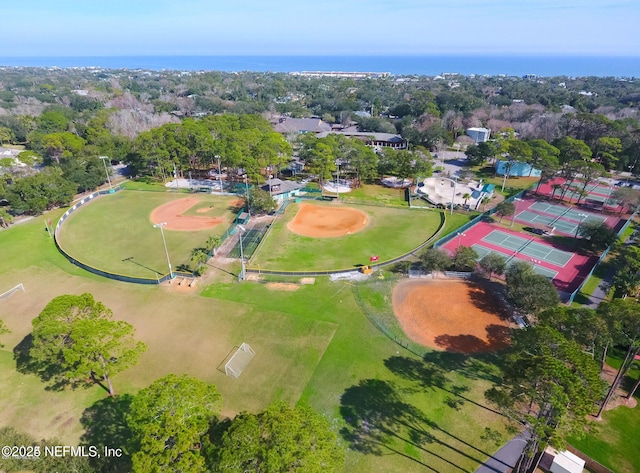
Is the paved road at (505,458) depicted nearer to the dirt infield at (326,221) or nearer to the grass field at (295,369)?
the grass field at (295,369)

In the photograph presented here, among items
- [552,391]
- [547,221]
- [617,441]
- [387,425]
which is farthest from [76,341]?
[547,221]

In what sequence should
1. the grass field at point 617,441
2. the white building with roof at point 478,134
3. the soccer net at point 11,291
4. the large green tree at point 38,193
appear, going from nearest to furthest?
the grass field at point 617,441
the soccer net at point 11,291
the large green tree at point 38,193
the white building with roof at point 478,134

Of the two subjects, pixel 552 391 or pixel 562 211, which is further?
pixel 562 211

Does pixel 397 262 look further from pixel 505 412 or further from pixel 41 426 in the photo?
pixel 41 426

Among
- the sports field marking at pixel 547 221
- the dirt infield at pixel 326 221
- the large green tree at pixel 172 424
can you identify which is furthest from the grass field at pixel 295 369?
the sports field marking at pixel 547 221

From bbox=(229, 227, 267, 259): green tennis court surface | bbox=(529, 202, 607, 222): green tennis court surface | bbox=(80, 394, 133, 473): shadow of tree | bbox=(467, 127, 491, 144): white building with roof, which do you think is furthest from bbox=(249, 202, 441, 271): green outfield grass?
bbox=(467, 127, 491, 144): white building with roof

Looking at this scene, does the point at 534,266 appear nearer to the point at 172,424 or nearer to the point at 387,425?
the point at 387,425
